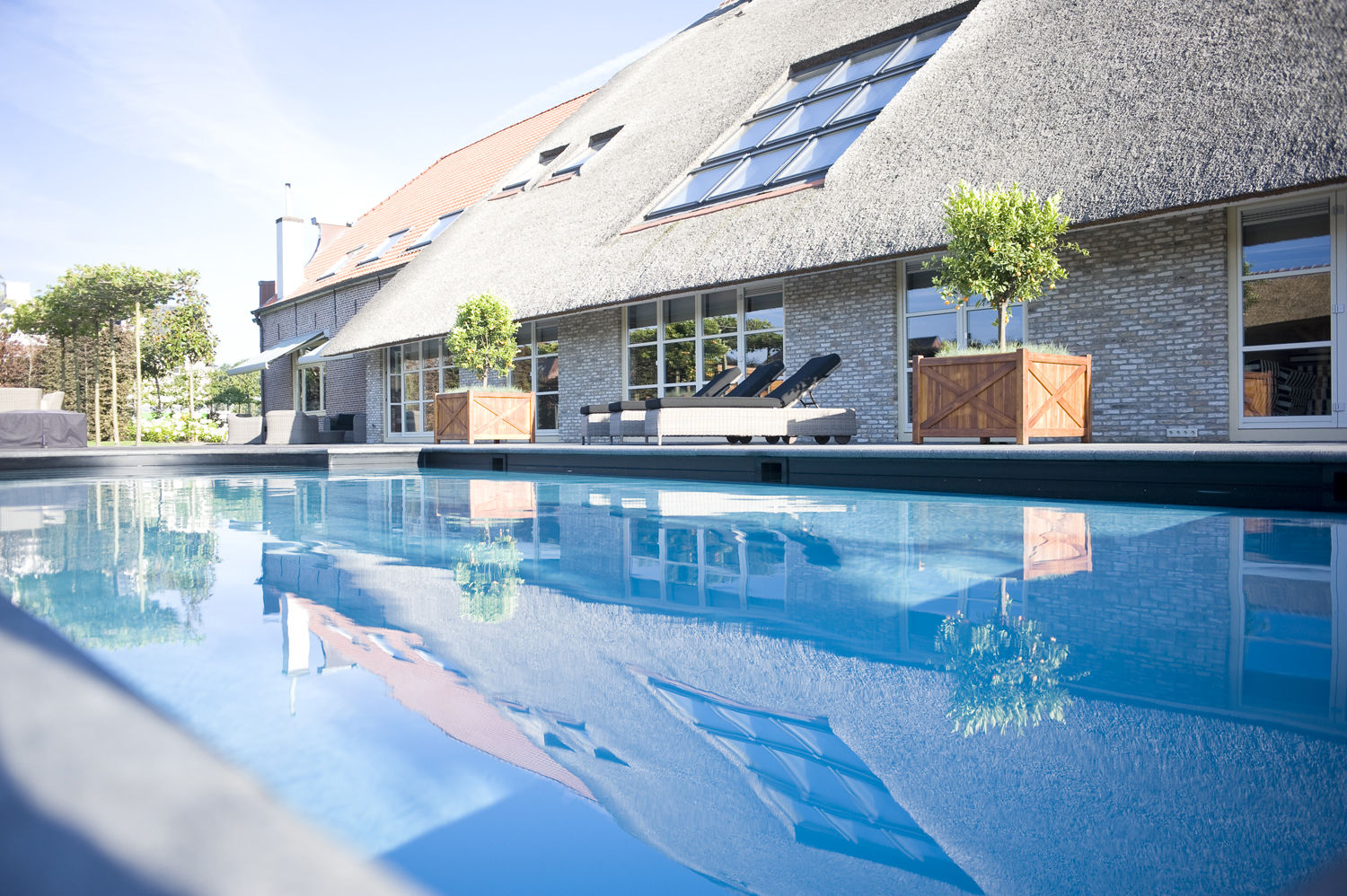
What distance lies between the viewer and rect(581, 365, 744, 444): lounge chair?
11531mm

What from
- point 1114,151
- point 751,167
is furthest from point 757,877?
point 751,167

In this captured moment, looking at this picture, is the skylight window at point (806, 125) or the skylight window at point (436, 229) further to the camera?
the skylight window at point (436, 229)

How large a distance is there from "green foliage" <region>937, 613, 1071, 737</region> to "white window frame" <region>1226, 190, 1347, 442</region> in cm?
748

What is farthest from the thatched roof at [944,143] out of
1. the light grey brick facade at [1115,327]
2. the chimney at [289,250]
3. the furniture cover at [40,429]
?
the chimney at [289,250]

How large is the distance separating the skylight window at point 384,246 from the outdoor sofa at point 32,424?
8149 millimetres

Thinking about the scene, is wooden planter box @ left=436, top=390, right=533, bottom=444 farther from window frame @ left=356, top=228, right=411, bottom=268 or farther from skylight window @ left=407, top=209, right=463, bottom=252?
window frame @ left=356, top=228, right=411, bottom=268

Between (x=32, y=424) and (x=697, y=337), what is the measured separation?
1154 cm

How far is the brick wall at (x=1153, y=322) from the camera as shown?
29.4ft

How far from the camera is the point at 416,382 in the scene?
19812mm

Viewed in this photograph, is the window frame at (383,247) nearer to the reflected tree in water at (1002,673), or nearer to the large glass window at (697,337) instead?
the large glass window at (697,337)

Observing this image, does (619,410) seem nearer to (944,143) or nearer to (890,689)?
(944,143)

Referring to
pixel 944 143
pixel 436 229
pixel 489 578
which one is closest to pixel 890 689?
pixel 489 578

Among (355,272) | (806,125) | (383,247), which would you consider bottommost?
(355,272)

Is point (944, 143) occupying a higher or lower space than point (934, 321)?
higher
